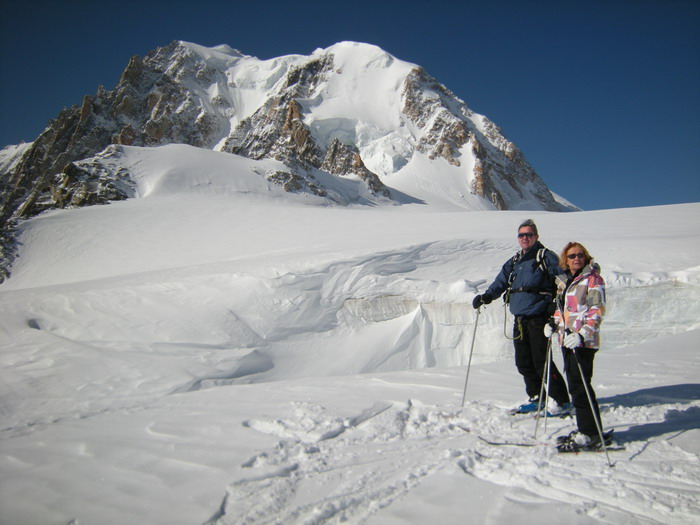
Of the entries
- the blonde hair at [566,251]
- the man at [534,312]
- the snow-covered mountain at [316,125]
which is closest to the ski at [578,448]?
the man at [534,312]

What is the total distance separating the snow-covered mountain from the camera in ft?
187

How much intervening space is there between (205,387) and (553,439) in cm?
374

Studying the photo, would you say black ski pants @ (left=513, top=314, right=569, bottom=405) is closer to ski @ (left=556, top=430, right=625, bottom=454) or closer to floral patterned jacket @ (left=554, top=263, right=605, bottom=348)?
floral patterned jacket @ (left=554, top=263, right=605, bottom=348)

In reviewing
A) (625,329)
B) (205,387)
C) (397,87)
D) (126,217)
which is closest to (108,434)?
(205,387)

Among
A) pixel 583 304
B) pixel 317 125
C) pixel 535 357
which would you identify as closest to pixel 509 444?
pixel 535 357

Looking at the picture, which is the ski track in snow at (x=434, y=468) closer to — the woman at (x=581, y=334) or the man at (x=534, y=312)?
the woman at (x=581, y=334)

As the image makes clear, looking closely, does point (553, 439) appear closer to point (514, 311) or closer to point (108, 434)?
point (514, 311)

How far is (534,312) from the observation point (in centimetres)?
325

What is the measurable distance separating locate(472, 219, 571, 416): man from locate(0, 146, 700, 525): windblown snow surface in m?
0.28

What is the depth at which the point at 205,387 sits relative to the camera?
4.64 meters

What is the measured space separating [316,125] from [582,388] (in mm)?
65504

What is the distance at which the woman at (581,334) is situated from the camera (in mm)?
2533

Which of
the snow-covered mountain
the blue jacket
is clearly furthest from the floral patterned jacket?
the snow-covered mountain

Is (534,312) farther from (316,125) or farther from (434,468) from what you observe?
(316,125)
